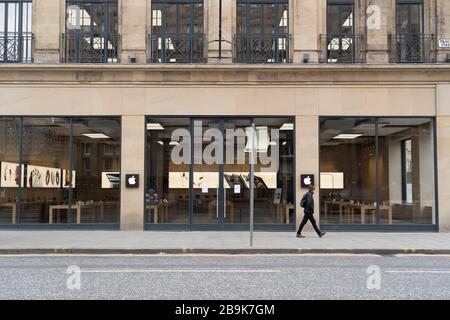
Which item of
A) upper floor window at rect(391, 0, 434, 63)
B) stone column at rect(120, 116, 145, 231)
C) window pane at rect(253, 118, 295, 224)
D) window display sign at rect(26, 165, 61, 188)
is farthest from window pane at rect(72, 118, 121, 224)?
upper floor window at rect(391, 0, 434, 63)

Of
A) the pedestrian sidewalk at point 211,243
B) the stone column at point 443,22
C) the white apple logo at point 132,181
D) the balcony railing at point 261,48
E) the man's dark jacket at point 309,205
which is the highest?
the stone column at point 443,22

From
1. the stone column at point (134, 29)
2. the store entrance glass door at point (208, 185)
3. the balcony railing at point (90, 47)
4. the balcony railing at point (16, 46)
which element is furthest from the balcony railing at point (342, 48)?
the balcony railing at point (16, 46)

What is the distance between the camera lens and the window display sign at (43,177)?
59.3 ft

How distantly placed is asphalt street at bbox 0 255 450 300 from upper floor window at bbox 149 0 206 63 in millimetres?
8711

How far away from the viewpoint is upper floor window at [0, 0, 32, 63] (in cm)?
1842

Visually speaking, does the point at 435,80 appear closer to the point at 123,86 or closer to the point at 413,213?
the point at 413,213

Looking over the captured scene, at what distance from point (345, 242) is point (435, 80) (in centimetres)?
751

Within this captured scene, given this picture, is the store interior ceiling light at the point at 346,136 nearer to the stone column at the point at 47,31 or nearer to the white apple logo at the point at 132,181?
the white apple logo at the point at 132,181

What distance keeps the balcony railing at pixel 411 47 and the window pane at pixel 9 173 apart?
1403cm

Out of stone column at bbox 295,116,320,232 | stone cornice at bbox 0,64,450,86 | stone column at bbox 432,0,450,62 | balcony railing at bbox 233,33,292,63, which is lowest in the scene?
stone column at bbox 295,116,320,232

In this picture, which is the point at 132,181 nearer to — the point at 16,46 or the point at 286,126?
the point at 286,126

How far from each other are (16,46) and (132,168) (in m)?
6.26

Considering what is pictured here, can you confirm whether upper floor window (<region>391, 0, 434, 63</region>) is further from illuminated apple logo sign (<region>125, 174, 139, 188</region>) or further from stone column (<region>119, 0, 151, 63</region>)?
illuminated apple logo sign (<region>125, 174, 139, 188</region>)
